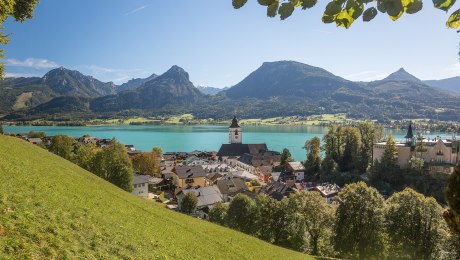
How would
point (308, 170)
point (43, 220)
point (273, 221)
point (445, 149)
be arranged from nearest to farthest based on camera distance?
1. point (43, 220)
2. point (273, 221)
3. point (445, 149)
4. point (308, 170)

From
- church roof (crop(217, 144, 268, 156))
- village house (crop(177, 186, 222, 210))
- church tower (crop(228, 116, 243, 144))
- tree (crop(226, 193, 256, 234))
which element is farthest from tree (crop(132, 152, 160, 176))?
church tower (crop(228, 116, 243, 144))

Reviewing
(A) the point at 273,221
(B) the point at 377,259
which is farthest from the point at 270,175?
(B) the point at 377,259

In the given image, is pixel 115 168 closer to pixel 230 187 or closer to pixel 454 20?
pixel 230 187

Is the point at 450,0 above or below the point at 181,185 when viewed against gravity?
above

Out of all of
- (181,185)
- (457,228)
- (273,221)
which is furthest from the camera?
(181,185)

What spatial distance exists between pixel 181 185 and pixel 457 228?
60925 mm

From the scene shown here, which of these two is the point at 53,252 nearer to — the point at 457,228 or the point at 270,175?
the point at 457,228

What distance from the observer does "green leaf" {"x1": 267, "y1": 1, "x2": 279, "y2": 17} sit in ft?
9.29

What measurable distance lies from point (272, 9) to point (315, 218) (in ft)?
98.7

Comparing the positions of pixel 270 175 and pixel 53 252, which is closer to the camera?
pixel 53 252

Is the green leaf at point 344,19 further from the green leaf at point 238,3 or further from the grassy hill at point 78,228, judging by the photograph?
the grassy hill at point 78,228

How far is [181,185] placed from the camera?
6219cm

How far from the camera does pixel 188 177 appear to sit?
6291 centimetres

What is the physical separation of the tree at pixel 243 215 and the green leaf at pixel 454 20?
103 ft
